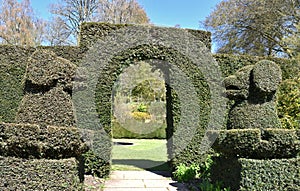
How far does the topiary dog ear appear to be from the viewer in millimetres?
4188

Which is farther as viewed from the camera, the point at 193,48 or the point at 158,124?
the point at 158,124

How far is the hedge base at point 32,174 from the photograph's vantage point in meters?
3.32

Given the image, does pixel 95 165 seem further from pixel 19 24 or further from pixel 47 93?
pixel 19 24

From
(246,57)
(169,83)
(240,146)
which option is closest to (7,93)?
(169,83)

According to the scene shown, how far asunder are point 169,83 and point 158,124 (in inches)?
364

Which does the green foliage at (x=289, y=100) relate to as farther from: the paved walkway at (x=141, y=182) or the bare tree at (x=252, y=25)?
the bare tree at (x=252, y=25)

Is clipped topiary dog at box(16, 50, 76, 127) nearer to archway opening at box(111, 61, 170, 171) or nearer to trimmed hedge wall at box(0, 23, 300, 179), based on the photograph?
trimmed hedge wall at box(0, 23, 300, 179)

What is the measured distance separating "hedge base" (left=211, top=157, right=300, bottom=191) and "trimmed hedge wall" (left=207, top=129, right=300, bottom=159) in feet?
0.35

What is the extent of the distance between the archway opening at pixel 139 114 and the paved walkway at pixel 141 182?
2.63m

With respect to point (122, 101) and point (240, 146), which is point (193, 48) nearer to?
point (240, 146)

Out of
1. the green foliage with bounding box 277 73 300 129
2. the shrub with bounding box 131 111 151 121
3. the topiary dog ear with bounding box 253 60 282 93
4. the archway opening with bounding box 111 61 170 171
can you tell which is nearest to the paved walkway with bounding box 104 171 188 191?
the topiary dog ear with bounding box 253 60 282 93

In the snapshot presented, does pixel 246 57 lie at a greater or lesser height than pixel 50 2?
lesser

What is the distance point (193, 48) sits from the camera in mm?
6535

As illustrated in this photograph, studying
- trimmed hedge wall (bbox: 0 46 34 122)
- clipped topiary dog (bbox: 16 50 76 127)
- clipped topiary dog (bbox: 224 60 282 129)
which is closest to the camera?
clipped topiary dog (bbox: 16 50 76 127)
